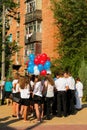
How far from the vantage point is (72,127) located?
1571 cm

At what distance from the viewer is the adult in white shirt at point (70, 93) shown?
1950 centimetres

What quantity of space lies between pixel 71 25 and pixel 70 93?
2802 centimetres

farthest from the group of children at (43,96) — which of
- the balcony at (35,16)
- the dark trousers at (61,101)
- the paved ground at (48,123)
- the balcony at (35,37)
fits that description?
the balcony at (35,16)

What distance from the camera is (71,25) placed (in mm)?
47156

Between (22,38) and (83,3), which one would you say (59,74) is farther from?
(22,38)

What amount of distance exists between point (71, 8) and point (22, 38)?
536 inches

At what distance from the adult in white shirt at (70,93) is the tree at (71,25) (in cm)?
2599

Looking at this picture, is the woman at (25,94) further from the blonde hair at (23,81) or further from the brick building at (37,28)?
the brick building at (37,28)

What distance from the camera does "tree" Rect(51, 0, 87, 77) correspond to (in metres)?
46.6

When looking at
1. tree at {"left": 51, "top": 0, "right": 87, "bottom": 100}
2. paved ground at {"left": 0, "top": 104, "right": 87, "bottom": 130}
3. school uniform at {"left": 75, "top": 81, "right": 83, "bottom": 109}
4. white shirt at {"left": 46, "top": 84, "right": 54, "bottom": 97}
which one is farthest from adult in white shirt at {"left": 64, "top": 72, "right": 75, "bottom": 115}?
tree at {"left": 51, "top": 0, "right": 87, "bottom": 100}

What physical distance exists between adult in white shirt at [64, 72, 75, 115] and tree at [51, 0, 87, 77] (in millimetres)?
25991

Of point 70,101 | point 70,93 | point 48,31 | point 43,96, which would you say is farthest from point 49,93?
point 48,31

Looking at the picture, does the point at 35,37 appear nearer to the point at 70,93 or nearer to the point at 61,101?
the point at 70,93

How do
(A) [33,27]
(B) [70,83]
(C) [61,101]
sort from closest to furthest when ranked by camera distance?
(C) [61,101] → (B) [70,83] → (A) [33,27]
